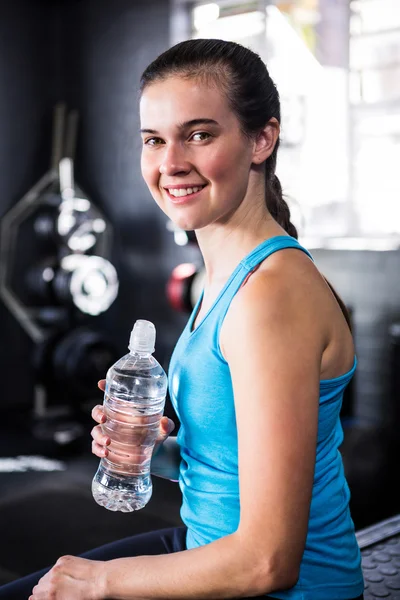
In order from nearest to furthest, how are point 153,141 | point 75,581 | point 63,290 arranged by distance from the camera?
point 75,581, point 153,141, point 63,290

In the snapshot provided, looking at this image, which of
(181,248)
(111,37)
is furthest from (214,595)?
(111,37)

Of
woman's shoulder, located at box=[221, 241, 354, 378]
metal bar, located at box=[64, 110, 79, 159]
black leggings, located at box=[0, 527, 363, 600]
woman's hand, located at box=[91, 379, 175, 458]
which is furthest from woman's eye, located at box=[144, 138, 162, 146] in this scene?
metal bar, located at box=[64, 110, 79, 159]

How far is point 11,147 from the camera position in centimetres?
529

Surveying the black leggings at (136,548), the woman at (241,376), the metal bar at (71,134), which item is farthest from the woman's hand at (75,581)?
the metal bar at (71,134)

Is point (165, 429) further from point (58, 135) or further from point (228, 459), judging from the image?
point (58, 135)

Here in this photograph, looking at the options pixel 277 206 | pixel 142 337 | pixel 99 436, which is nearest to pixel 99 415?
pixel 99 436

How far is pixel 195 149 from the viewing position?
1.07 meters

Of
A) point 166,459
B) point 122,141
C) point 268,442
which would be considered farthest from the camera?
point 122,141

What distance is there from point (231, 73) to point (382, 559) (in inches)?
41.2

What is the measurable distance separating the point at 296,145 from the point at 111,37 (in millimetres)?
1869

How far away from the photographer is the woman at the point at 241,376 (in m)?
0.89

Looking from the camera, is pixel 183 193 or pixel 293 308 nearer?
pixel 293 308

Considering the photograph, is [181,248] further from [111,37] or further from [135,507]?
[135,507]

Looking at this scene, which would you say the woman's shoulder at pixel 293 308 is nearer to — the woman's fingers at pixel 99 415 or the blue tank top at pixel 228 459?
the blue tank top at pixel 228 459
